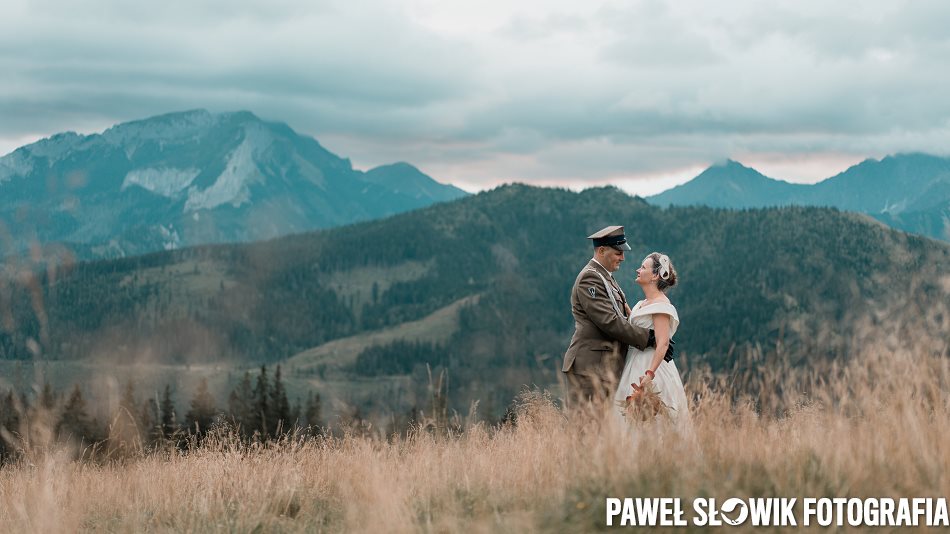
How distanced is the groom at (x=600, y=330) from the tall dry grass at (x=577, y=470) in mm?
440

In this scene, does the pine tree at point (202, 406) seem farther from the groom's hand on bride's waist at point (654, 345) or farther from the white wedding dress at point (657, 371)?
the groom's hand on bride's waist at point (654, 345)

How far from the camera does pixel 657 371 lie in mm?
7945

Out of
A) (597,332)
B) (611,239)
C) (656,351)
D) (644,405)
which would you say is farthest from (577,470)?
(611,239)

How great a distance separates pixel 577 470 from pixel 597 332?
2.57 meters

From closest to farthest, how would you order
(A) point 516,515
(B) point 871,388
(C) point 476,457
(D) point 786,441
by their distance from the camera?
(A) point 516,515 < (D) point 786,441 < (B) point 871,388 < (C) point 476,457

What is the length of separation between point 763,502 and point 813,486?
391 millimetres

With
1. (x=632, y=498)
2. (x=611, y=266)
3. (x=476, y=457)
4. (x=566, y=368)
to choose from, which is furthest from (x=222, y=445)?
(x=632, y=498)

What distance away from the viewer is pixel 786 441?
656 cm

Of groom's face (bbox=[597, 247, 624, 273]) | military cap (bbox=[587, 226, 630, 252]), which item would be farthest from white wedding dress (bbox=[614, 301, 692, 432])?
military cap (bbox=[587, 226, 630, 252])

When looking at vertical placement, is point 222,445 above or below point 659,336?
below

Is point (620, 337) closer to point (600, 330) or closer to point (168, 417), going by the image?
point (600, 330)

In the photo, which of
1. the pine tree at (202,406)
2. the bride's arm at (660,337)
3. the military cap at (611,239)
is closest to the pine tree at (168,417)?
the pine tree at (202,406)

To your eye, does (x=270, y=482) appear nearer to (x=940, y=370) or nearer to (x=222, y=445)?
(x=222, y=445)

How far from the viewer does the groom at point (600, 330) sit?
7.99 m
